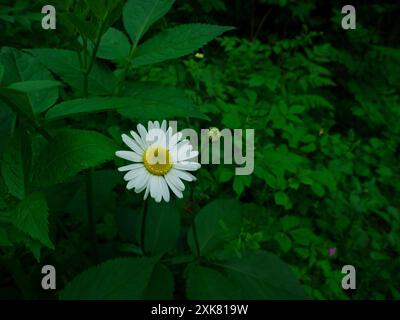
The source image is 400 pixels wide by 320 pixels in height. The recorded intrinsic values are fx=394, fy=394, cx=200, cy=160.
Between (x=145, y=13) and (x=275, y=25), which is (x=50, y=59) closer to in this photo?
(x=145, y=13)

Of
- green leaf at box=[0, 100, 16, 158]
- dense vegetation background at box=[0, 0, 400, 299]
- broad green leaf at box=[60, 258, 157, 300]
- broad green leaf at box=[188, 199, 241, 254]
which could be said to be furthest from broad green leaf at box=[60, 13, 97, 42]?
broad green leaf at box=[188, 199, 241, 254]

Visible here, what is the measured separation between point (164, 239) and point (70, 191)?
1.00 feet

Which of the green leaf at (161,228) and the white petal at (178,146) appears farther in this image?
the green leaf at (161,228)

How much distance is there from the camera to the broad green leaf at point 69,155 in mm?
702

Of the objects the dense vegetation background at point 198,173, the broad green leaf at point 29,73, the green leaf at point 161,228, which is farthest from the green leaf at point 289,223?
the broad green leaf at point 29,73

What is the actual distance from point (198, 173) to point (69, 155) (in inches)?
33.0

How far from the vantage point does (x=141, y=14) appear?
979mm

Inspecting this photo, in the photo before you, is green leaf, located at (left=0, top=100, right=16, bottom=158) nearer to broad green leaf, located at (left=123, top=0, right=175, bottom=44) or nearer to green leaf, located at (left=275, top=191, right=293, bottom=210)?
broad green leaf, located at (left=123, top=0, right=175, bottom=44)

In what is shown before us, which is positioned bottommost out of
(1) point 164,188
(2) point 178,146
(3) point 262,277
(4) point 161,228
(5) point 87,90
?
(3) point 262,277

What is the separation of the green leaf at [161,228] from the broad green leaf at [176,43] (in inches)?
18.1

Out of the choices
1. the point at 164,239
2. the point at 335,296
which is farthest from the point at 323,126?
the point at 164,239

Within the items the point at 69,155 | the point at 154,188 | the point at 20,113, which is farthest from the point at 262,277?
the point at 20,113

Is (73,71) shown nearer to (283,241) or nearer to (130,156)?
(130,156)

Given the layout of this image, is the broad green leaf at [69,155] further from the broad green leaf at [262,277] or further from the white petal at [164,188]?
the broad green leaf at [262,277]
